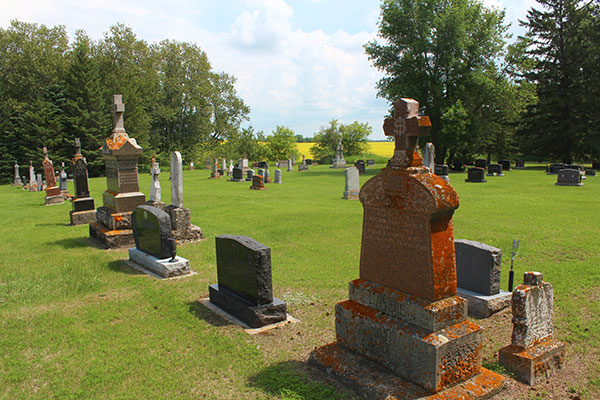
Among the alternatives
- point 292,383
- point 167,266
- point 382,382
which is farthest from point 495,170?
point 292,383

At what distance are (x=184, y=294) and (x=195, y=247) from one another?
346 centimetres

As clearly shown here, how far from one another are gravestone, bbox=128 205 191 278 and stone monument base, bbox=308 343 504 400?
440cm

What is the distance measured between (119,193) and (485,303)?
927 cm

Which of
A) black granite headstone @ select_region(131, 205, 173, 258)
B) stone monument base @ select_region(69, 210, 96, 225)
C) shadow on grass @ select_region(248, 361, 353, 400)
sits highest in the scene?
black granite headstone @ select_region(131, 205, 173, 258)

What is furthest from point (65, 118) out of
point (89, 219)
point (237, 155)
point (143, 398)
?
point (143, 398)

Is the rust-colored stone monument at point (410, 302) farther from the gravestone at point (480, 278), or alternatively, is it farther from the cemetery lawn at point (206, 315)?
the gravestone at point (480, 278)

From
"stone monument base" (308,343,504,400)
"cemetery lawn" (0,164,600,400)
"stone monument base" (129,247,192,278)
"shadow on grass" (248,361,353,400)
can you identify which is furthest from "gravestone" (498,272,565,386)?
"stone monument base" (129,247,192,278)

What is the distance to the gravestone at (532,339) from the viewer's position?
4301 mm

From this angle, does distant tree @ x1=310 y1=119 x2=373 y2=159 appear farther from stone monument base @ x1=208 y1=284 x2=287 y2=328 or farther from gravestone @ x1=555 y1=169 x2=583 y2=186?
stone monument base @ x1=208 y1=284 x2=287 y2=328

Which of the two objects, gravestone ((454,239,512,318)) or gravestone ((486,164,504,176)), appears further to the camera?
gravestone ((486,164,504,176))

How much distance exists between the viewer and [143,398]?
4109 mm

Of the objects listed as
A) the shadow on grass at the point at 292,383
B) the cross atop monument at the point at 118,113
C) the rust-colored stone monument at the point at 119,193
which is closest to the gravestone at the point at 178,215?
the rust-colored stone monument at the point at 119,193

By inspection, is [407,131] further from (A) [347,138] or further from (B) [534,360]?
(A) [347,138]

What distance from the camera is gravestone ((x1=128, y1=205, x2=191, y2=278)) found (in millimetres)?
8094
